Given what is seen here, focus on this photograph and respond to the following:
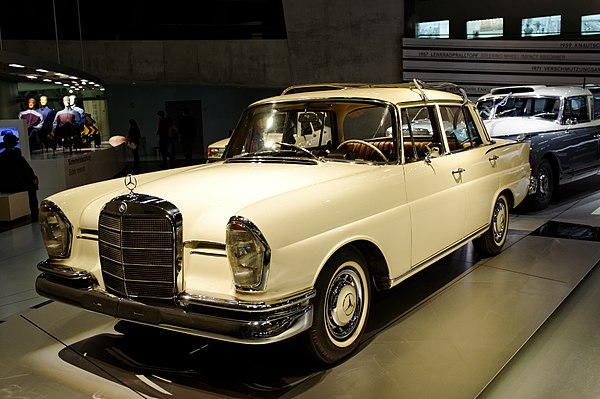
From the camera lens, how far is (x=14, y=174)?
8.95 m

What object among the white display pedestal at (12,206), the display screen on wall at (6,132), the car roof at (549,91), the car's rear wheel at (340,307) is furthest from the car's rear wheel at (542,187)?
the display screen on wall at (6,132)

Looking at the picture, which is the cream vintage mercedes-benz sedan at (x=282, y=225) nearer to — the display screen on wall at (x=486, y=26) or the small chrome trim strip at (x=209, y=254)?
the small chrome trim strip at (x=209, y=254)

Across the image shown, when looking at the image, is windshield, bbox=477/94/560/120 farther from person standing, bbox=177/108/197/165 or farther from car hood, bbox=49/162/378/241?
person standing, bbox=177/108/197/165

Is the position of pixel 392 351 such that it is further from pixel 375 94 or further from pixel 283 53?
pixel 283 53

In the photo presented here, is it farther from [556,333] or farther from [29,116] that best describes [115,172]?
[556,333]

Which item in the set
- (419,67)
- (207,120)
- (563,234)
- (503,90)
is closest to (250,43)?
(207,120)

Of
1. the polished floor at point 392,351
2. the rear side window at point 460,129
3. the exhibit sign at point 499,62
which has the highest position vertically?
the exhibit sign at point 499,62

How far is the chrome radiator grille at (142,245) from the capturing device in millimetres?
3244

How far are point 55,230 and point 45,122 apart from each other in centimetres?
1090

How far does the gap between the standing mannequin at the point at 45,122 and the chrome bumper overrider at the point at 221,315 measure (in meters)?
11.2

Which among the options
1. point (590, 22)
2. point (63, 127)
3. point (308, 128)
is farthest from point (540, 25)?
point (308, 128)

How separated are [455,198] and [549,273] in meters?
1.38

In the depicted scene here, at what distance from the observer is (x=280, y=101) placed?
16.0 ft

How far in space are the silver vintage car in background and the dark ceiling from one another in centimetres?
1133
